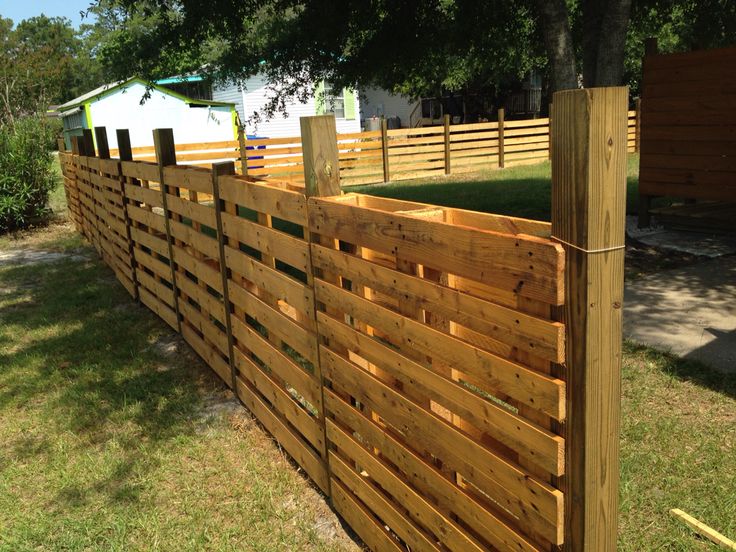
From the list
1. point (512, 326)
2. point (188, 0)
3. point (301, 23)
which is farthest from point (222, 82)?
point (512, 326)

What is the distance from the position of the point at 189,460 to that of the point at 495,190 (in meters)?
11.9

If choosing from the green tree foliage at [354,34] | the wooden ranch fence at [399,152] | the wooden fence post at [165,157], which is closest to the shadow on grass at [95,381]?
the wooden fence post at [165,157]

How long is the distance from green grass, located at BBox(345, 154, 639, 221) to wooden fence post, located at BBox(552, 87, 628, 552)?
27.3ft

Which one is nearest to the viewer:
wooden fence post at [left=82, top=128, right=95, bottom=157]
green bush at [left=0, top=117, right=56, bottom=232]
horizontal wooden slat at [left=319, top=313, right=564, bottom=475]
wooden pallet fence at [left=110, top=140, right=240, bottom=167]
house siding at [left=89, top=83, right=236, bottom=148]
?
horizontal wooden slat at [left=319, top=313, right=564, bottom=475]

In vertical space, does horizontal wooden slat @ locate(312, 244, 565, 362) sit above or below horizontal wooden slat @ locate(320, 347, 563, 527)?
above

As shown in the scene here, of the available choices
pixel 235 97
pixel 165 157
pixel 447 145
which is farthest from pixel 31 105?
pixel 165 157

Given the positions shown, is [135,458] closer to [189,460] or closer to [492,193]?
[189,460]

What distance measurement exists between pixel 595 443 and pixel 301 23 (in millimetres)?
8759

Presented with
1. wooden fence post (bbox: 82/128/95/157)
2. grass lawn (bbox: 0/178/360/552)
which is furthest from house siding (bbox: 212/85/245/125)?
grass lawn (bbox: 0/178/360/552)

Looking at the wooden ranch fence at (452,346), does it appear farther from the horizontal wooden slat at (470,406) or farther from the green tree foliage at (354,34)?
the green tree foliage at (354,34)

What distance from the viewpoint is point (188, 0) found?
7.94 metres

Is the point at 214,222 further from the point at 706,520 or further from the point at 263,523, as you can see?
the point at 706,520

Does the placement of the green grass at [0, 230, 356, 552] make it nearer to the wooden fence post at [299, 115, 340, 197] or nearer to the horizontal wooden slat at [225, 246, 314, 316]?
the horizontal wooden slat at [225, 246, 314, 316]

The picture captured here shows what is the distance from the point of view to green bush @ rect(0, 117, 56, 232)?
12.9 m
